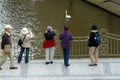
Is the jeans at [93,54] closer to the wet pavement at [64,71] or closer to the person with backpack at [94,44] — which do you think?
the person with backpack at [94,44]

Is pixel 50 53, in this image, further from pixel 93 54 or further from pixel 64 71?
pixel 93 54

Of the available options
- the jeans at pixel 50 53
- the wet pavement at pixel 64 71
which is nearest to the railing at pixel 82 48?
the wet pavement at pixel 64 71

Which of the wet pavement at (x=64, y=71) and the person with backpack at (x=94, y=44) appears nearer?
the wet pavement at (x=64, y=71)

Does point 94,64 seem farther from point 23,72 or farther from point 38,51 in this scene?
point 38,51

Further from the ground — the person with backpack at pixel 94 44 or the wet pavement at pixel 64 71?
the person with backpack at pixel 94 44

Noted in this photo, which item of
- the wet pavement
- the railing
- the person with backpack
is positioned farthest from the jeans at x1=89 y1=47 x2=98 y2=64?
the railing

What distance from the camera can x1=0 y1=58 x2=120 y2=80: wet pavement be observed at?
15467 millimetres

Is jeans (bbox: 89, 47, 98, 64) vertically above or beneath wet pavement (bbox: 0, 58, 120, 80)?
above

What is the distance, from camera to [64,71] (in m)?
16.3

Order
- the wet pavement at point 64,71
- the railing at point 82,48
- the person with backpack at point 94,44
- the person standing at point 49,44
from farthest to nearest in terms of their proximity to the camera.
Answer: the railing at point 82,48, the person standing at point 49,44, the person with backpack at point 94,44, the wet pavement at point 64,71

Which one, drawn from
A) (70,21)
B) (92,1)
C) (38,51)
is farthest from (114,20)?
(38,51)

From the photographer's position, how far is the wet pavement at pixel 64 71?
50.7 ft

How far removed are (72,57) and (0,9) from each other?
18.0 metres

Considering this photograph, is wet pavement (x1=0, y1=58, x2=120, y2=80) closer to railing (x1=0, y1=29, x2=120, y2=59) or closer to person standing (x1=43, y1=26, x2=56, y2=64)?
person standing (x1=43, y1=26, x2=56, y2=64)
